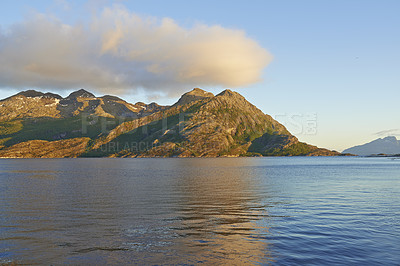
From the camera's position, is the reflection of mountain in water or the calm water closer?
the calm water

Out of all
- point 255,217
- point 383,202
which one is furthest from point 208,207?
point 383,202

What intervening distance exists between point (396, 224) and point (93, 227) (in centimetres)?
3540

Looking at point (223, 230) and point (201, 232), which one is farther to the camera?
point (223, 230)

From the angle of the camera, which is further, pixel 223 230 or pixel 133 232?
pixel 223 230

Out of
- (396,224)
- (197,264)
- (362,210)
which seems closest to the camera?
(197,264)

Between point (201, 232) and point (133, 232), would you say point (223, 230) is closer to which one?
point (201, 232)

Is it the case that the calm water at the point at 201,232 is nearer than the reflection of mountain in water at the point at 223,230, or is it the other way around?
the calm water at the point at 201,232

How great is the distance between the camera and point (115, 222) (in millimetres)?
35281

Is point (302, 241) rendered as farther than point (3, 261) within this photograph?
Yes

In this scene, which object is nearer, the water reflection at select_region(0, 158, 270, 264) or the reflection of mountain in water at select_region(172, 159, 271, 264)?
the water reflection at select_region(0, 158, 270, 264)

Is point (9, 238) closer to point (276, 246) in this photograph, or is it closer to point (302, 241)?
point (276, 246)

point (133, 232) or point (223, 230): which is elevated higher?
point (133, 232)

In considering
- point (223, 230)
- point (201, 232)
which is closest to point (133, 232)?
point (201, 232)

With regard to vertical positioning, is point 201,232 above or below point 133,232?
below
